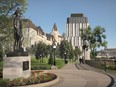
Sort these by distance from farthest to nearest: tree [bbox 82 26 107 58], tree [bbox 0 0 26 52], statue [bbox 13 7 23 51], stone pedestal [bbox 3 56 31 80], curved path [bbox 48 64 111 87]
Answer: tree [bbox 82 26 107 58] < tree [bbox 0 0 26 52] < statue [bbox 13 7 23 51] < stone pedestal [bbox 3 56 31 80] < curved path [bbox 48 64 111 87]

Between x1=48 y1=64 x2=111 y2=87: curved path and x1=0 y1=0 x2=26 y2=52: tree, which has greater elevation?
x1=0 y1=0 x2=26 y2=52: tree

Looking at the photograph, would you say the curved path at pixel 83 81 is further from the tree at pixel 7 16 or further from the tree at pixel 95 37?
the tree at pixel 95 37

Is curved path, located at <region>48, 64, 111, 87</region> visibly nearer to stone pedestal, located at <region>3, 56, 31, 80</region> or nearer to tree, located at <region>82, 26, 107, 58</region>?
stone pedestal, located at <region>3, 56, 31, 80</region>

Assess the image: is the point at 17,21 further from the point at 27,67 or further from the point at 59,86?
the point at 59,86

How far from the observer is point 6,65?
18859 millimetres

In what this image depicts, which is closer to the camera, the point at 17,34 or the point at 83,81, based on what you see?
the point at 83,81

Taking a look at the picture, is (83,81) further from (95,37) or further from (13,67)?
(95,37)

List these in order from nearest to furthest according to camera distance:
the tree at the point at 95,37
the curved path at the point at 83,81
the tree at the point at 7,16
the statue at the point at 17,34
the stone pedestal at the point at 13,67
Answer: the curved path at the point at 83,81, the stone pedestal at the point at 13,67, the statue at the point at 17,34, the tree at the point at 7,16, the tree at the point at 95,37

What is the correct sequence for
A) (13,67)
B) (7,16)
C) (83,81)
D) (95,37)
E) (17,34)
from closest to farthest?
(13,67)
(83,81)
(17,34)
(7,16)
(95,37)

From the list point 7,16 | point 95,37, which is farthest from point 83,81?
point 95,37

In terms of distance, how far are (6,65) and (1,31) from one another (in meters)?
23.4

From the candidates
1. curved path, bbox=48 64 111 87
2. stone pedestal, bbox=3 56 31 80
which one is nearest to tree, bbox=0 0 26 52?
curved path, bbox=48 64 111 87

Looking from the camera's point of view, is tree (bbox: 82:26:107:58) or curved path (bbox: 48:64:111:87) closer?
curved path (bbox: 48:64:111:87)

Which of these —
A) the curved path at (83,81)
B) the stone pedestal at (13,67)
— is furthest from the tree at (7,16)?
the stone pedestal at (13,67)
